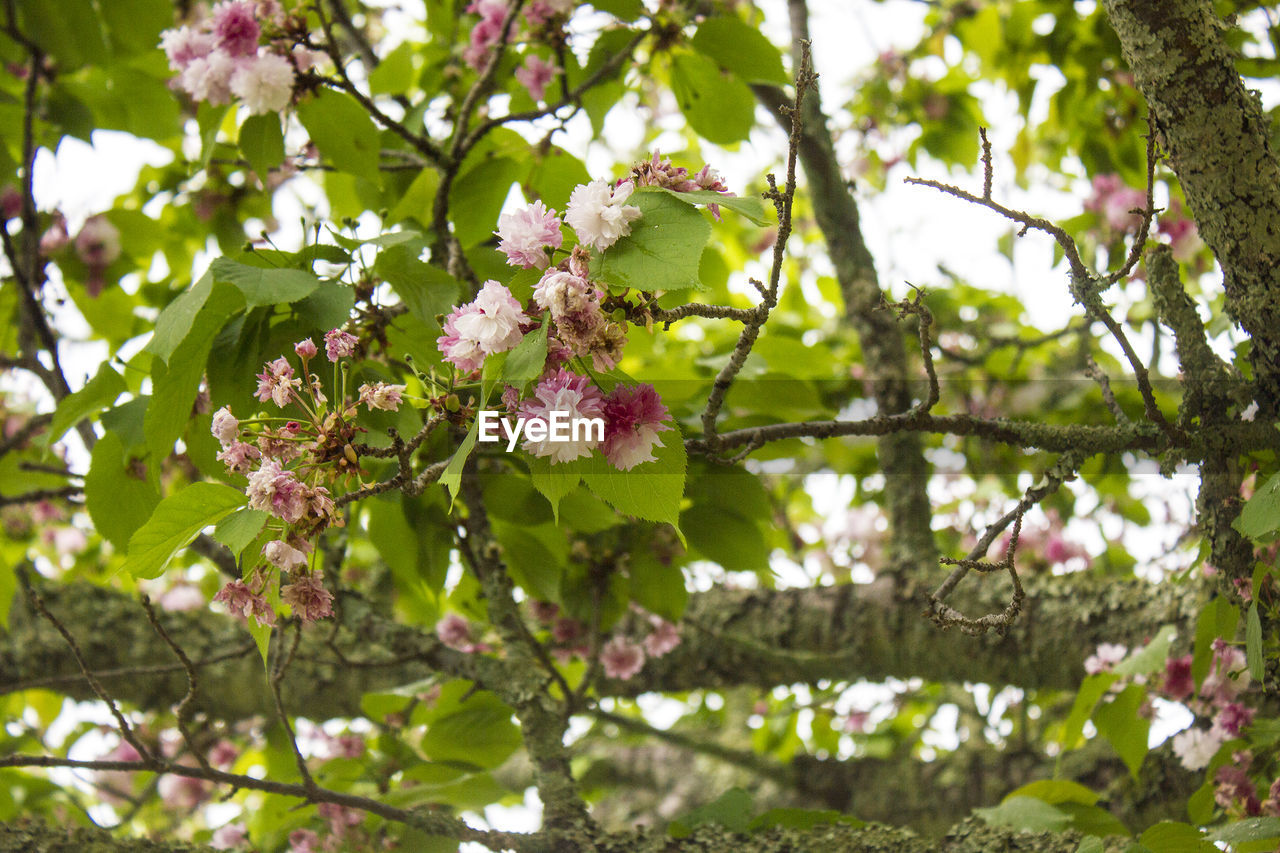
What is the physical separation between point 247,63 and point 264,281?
1.78ft

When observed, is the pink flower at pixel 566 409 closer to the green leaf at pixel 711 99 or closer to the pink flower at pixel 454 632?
the green leaf at pixel 711 99

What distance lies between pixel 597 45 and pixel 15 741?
237cm

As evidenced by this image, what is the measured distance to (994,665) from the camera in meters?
1.74

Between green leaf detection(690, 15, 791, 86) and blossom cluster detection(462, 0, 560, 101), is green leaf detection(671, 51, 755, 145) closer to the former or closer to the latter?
green leaf detection(690, 15, 791, 86)

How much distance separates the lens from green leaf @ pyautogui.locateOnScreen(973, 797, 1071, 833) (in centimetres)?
125

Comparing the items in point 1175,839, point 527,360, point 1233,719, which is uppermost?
point 527,360

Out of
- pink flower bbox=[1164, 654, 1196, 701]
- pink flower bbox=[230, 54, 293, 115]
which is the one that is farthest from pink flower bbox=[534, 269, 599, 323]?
pink flower bbox=[1164, 654, 1196, 701]

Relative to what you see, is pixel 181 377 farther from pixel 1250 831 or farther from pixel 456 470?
pixel 1250 831

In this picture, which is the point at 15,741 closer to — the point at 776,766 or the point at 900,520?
the point at 776,766

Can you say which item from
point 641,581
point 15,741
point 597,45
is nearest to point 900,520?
point 641,581

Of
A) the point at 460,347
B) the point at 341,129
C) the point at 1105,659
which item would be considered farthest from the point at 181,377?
the point at 1105,659

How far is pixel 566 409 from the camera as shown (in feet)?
2.54

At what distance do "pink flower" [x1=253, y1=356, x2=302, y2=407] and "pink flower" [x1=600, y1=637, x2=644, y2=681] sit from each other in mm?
1107

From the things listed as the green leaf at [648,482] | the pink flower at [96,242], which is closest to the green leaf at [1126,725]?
the green leaf at [648,482]
